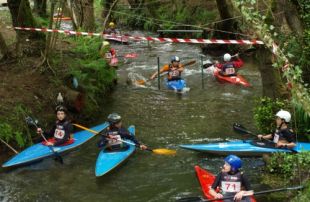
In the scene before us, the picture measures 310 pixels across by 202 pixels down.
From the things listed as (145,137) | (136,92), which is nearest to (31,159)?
(145,137)

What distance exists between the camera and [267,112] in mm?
9297

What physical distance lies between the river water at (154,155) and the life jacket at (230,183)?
1.19 metres

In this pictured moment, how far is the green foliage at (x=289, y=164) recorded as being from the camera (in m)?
7.13

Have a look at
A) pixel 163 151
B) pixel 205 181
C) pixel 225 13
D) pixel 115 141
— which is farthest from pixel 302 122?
pixel 225 13

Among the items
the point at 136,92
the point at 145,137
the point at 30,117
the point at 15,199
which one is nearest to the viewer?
the point at 15,199

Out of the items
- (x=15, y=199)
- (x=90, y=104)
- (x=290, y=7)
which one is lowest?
(x=15, y=199)

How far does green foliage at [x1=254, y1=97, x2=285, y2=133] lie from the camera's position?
366 inches

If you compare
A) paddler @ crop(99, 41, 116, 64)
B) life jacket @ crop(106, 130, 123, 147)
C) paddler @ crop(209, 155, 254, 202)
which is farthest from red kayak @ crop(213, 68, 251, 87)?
paddler @ crop(209, 155, 254, 202)

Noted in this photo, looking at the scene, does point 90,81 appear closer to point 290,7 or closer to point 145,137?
point 145,137

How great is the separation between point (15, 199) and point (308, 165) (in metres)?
4.97

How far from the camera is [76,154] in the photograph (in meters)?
10.2

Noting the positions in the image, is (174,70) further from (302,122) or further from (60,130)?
(302,122)

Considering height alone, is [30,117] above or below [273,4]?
below

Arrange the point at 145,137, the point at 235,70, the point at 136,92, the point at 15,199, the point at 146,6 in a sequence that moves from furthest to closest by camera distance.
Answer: the point at 146,6 → the point at 235,70 → the point at 136,92 → the point at 145,137 → the point at 15,199
